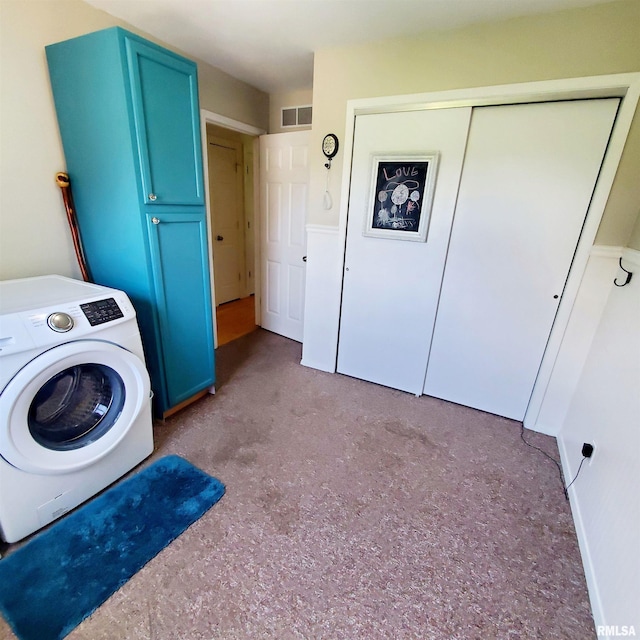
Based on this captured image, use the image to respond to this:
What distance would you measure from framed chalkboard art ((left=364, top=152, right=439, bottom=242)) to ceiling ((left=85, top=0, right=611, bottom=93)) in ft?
2.16

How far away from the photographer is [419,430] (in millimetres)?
2166

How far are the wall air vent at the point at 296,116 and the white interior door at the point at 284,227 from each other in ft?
0.70

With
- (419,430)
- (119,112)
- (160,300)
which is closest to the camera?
(119,112)

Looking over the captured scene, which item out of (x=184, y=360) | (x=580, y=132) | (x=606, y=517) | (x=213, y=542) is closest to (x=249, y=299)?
(x=184, y=360)

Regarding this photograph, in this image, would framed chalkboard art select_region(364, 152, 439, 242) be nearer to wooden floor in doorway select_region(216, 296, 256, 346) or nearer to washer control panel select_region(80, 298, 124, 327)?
washer control panel select_region(80, 298, 124, 327)

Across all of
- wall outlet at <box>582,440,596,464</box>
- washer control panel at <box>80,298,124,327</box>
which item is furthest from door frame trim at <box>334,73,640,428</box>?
washer control panel at <box>80,298,124,327</box>

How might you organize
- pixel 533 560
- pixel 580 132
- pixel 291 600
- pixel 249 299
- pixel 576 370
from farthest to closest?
pixel 249 299 → pixel 576 370 → pixel 580 132 → pixel 533 560 → pixel 291 600

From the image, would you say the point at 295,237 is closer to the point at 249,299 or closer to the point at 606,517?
the point at 249,299

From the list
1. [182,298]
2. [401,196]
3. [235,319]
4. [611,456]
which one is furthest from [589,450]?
[235,319]

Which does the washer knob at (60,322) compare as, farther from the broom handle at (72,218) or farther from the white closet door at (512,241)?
the white closet door at (512,241)

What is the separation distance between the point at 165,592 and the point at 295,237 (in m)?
2.64

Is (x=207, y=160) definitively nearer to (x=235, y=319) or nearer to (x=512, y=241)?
(x=235, y=319)

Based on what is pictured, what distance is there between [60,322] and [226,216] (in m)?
3.16

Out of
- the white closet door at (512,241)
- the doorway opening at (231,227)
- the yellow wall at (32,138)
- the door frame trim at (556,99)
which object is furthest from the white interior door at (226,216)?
the white closet door at (512,241)
